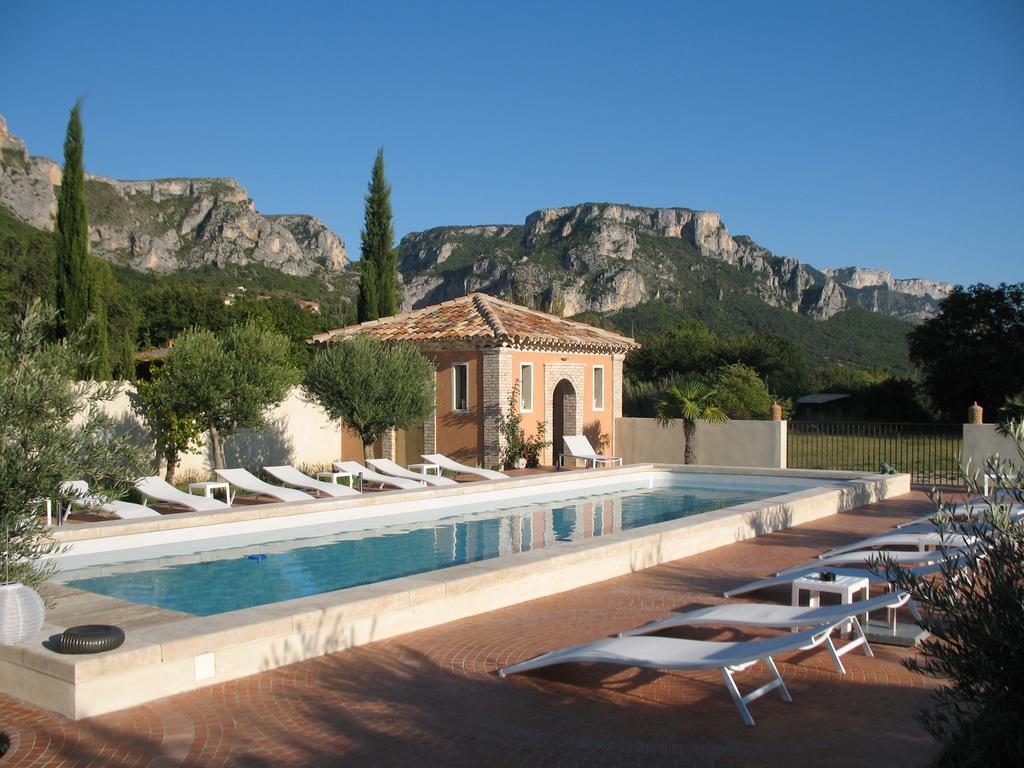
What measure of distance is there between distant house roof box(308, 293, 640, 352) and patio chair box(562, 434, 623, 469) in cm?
244

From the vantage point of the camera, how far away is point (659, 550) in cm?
1022

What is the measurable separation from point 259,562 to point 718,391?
14359mm

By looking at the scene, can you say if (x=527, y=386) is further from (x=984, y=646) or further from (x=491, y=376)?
(x=984, y=646)

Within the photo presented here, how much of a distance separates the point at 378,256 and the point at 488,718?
2747 centimetres

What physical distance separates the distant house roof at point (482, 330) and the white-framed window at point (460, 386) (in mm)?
545

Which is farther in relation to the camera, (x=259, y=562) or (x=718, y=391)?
(x=718, y=391)

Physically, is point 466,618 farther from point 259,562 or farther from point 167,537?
point 167,537

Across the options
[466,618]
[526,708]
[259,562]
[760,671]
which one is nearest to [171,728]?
[526,708]

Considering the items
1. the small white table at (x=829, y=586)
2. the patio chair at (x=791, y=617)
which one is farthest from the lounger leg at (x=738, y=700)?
the small white table at (x=829, y=586)

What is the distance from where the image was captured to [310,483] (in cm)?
1530

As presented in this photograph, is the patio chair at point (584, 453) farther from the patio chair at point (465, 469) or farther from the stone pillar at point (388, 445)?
the stone pillar at point (388, 445)

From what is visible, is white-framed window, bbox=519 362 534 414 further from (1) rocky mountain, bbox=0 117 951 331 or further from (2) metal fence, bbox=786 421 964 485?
(1) rocky mountain, bbox=0 117 951 331

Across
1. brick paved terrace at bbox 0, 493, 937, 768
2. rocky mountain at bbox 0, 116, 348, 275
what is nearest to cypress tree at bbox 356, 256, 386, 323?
brick paved terrace at bbox 0, 493, 937, 768

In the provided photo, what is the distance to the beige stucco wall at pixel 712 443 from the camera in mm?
21188
